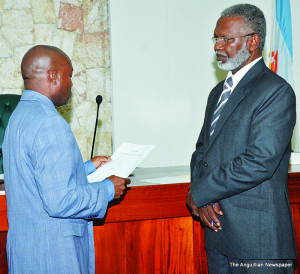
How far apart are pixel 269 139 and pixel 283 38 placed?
113 inches

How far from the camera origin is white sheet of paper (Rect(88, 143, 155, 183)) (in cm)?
181

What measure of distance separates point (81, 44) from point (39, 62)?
2920 mm

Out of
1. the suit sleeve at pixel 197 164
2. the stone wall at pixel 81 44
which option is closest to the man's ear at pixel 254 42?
the suit sleeve at pixel 197 164

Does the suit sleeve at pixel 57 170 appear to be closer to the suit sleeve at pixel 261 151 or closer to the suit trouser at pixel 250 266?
the suit sleeve at pixel 261 151

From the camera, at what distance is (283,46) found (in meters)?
4.17

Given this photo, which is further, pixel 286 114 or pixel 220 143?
pixel 220 143

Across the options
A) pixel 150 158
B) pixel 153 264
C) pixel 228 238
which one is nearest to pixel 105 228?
pixel 153 264

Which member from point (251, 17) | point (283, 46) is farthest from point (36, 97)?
point (283, 46)

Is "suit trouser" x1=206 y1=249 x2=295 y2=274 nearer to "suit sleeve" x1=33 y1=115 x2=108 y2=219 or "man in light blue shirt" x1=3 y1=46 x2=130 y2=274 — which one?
"man in light blue shirt" x1=3 y1=46 x2=130 y2=274

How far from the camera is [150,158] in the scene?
4.48 m

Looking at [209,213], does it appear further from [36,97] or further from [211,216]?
[36,97]

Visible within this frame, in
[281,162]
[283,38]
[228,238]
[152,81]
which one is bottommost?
[228,238]

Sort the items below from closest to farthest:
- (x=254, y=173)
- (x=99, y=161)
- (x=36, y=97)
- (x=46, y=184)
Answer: (x=46, y=184) < (x=36, y=97) < (x=254, y=173) < (x=99, y=161)

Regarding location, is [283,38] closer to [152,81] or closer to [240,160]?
[152,81]
